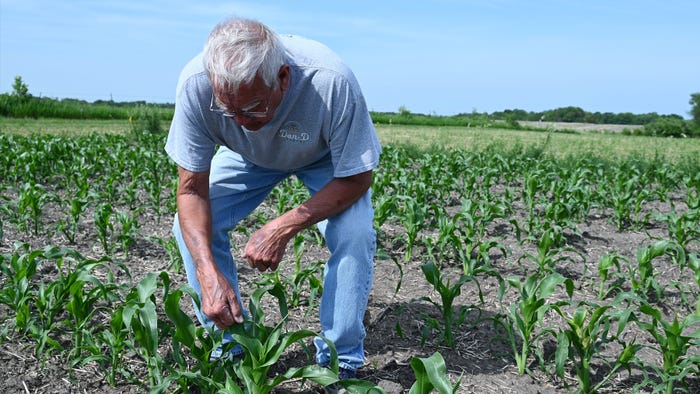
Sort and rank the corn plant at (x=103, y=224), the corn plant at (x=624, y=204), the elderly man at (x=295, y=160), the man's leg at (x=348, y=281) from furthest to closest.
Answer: the corn plant at (x=624, y=204) < the corn plant at (x=103, y=224) < the man's leg at (x=348, y=281) < the elderly man at (x=295, y=160)

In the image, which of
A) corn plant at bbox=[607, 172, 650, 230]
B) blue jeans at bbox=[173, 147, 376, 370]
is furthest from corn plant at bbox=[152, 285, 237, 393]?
corn plant at bbox=[607, 172, 650, 230]

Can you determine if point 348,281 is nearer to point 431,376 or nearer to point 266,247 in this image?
point 266,247

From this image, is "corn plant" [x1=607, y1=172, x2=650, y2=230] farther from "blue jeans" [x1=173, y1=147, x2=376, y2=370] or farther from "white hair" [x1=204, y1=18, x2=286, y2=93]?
"white hair" [x1=204, y1=18, x2=286, y2=93]

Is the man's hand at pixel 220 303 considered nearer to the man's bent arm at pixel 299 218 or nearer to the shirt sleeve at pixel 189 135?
the man's bent arm at pixel 299 218

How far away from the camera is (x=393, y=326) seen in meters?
3.75

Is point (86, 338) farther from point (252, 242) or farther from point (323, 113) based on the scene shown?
point (323, 113)

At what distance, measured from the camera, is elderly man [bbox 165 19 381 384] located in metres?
2.71

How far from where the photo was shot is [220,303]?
264cm

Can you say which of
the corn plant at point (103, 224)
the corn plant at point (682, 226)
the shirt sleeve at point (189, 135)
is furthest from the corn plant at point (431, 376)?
the corn plant at point (682, 226)

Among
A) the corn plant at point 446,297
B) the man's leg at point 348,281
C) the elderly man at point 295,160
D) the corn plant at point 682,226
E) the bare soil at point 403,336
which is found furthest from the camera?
the corn plant at point 682,226

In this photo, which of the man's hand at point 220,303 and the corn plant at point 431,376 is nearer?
the corn plant at point 431,376

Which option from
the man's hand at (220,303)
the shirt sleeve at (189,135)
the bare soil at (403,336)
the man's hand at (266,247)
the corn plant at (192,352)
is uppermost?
the shirt sleeve at (189,135)

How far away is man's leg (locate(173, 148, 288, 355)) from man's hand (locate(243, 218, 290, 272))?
1.54 feet

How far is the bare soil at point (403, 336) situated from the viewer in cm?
307
